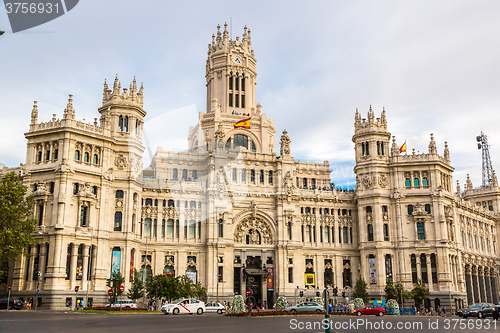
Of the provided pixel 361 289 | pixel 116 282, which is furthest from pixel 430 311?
pixel 116 282

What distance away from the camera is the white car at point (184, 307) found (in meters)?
54.3

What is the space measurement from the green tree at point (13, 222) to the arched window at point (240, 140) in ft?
135

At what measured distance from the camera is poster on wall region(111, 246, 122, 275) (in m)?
71.6

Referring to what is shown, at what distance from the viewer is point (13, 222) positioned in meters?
64.4

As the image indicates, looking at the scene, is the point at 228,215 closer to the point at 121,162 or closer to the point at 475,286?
the point at 121,162

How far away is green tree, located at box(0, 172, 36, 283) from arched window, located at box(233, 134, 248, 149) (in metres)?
41.2

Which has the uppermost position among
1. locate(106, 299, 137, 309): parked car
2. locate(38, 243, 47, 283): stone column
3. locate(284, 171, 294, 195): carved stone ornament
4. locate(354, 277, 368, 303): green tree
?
locate(284, 171, 294, 195): carved stone ornament

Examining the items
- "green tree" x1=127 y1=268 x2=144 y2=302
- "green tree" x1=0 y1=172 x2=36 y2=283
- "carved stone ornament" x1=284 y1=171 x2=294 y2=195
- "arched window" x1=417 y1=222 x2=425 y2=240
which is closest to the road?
"green tree" x1=0 y1=172 x2=36 y2=283

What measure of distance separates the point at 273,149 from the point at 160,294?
1775 inches

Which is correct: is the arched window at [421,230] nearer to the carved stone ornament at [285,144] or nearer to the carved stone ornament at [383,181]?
the carved stone ornament at [383,181]

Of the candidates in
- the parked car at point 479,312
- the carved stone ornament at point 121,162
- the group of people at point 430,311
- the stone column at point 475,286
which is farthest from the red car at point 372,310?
the stone column at point 475,286

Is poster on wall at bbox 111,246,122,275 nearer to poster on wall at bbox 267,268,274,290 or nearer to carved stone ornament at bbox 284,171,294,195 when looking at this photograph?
poster on wall at bbox 267,268,274,290

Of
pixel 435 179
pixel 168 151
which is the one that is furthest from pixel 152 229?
pixel 435 179

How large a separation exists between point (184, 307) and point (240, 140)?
48.0 m
